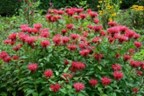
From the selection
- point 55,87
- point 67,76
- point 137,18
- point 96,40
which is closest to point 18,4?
point 137,18

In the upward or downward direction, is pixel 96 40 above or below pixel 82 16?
below

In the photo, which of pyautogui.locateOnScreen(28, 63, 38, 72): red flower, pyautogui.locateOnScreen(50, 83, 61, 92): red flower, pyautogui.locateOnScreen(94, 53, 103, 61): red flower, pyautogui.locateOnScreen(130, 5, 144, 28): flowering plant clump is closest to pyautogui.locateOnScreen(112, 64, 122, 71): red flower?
pyautogui.locateOnScreen(94, 53, 103, 61): red flower

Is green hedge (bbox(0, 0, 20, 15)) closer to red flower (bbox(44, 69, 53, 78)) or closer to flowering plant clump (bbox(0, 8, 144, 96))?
flowering plant clump (bbox(0, 8, 144, 96))

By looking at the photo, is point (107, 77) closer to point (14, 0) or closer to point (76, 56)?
point (76, 56)

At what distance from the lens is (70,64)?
4082 mm

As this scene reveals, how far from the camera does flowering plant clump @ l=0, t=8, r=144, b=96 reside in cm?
404

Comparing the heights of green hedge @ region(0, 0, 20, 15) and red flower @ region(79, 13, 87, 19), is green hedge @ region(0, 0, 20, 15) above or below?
below

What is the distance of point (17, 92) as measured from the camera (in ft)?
14.7

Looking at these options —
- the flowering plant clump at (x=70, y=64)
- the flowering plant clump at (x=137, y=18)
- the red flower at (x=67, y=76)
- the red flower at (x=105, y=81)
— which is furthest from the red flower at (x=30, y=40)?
the flowering plant clump at (x=137, y=18)

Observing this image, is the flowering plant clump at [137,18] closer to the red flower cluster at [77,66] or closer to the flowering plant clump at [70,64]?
the flowering plant clump at [70,64]

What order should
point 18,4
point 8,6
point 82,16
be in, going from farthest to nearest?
1. point 8,6
2. point 18,4
3. point 82,16

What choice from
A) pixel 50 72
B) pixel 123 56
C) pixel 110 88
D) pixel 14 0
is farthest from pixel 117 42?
pixel 14 0

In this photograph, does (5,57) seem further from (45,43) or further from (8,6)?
(8,6)

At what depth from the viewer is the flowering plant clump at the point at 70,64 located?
13.3 ft
